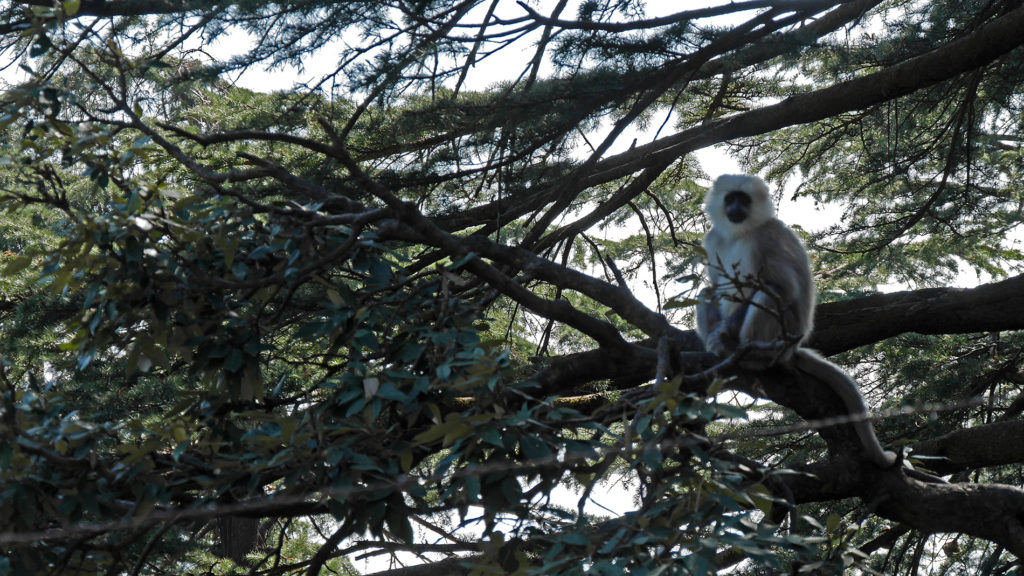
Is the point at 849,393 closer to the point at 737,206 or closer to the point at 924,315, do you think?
the point at 924,315

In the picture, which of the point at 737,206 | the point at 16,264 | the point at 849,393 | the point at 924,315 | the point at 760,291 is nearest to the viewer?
the point at 16,264

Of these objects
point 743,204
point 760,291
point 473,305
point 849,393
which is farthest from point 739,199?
point 473,305

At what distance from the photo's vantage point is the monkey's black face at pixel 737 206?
5.52 m

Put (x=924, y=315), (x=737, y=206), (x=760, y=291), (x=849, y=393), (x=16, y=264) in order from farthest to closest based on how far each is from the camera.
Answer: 1. (x=737, y=206)
2. (x=924, y=315)
3. (x=760, y=291)
4. (x=849, y=393)
5. (x=16, y=264)

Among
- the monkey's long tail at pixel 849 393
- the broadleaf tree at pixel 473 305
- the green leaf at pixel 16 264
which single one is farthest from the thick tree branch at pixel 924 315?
the green leaf at pixel 16 264

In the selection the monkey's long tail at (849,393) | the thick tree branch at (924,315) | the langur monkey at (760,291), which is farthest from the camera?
the thick tree branch at (924,315)

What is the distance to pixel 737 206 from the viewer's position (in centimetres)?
552

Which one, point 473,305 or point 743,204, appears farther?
point 743,204

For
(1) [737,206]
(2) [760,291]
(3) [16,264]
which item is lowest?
(3) [16,264]

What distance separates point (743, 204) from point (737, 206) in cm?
6

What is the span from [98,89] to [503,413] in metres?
4.71

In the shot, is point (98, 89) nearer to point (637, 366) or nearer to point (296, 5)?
point (296, 5)

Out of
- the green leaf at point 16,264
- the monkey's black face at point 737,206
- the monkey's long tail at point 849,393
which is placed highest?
the monkey's black face at point 737,206

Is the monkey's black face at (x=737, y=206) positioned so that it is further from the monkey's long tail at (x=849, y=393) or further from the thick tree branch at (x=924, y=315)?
the monkey's long tail at (x=849, y=393)
